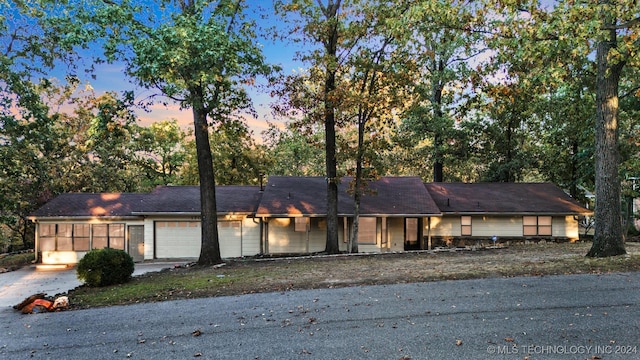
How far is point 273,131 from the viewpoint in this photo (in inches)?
811

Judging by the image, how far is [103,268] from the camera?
11602 millimetres

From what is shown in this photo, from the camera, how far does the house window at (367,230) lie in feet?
70.5

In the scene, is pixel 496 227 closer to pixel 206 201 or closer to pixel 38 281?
A: pixel 206 201

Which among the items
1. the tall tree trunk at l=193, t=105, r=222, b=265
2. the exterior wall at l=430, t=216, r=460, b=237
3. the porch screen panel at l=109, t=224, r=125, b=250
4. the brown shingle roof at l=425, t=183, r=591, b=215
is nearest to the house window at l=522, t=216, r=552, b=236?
the brown shingle roof at l=425, t=183, r=591, b=215

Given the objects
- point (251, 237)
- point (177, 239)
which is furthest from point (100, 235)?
point (251, 237)

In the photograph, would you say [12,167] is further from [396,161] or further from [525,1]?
[525,1]

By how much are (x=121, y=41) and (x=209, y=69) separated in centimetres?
255

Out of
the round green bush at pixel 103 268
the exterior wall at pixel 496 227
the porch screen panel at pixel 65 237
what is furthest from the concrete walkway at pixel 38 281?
the exterior wall at pixel 496 227

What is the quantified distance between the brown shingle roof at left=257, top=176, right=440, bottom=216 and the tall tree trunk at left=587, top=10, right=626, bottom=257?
920 centimetres

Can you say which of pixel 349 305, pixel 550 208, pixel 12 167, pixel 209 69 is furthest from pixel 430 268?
pixel 12 167

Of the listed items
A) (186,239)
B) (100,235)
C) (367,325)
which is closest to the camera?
(367,325)

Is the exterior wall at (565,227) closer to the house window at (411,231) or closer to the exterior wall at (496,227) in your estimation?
the exterior wall at (496,227)

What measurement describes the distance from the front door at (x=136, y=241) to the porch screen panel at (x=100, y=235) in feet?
4.07

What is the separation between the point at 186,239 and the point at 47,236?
281 inches
